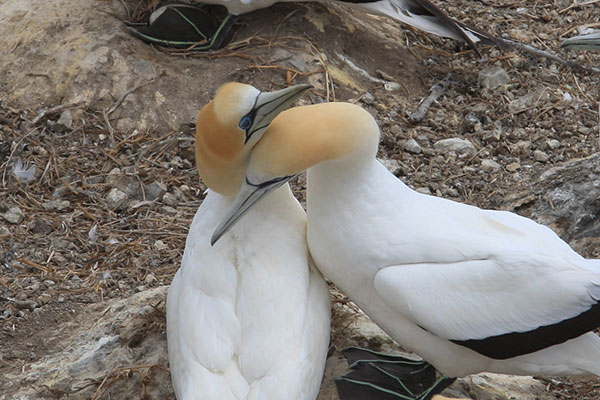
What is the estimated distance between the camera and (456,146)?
4.94 meters

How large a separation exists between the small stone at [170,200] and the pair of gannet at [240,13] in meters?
1.04

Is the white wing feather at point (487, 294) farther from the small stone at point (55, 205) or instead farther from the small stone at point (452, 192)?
the small stone at point (55, 205)

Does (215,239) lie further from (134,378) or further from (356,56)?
(356,56)

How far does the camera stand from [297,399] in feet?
9.43

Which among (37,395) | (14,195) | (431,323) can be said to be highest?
(431,323)

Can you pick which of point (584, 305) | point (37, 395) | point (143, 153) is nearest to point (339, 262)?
point (584, 305)

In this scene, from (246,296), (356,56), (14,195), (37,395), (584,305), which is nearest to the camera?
(584,305)

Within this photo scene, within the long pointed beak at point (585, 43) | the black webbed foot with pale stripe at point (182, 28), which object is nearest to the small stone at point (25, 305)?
the black webbed foot with pale stripe at point (182, 28)

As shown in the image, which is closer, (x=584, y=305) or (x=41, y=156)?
(x=584, y=305)

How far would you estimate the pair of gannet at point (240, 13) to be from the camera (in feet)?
17.0

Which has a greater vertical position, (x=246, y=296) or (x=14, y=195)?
(x=246, y=296)

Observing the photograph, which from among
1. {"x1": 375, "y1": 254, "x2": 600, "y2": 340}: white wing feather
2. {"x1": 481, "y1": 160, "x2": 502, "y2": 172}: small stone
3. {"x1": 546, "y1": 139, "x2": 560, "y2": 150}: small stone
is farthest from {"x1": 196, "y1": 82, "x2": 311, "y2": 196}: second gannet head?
{"x1": 546, "y1": 139, "x2": 560, "y2": 150}: small stone

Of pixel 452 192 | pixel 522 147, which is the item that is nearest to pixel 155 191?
pixel 452 192

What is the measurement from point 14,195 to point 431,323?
2426 mm
